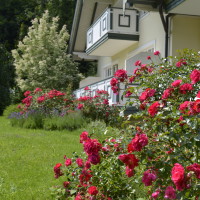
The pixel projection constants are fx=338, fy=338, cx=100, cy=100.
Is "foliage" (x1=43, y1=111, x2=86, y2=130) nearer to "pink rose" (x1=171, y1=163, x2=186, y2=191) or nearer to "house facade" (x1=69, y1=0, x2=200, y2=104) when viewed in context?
"house facade" (x1=69, y1=0, x2=200, y2=104)

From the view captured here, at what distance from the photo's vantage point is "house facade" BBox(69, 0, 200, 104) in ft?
35.4

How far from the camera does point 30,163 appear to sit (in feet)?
19.0

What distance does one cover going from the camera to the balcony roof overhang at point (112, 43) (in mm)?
14316

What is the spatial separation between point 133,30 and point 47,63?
8096 millimetres

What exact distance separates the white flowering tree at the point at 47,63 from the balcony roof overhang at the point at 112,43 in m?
3.10

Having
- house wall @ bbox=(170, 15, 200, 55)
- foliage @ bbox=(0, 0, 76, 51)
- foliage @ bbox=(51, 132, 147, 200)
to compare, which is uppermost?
foliage @ bbox=(0, 0, 76, 51)

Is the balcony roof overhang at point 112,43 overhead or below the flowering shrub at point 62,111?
overhead

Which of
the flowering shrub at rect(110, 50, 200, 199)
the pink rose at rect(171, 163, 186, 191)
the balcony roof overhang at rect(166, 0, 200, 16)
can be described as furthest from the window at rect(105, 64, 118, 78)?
the pink rose at rect(171, 163, 186, 191)

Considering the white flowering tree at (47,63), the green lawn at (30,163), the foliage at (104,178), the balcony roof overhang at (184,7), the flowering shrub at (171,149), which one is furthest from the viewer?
the white flowering tree at (47,63)

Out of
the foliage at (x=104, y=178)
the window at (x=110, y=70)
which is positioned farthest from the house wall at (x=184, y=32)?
the foliage at (x=104, y=178)

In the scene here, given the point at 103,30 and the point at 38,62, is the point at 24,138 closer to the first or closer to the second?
the point at 103,30

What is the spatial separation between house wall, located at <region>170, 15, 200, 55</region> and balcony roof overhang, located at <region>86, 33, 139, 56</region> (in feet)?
9.53

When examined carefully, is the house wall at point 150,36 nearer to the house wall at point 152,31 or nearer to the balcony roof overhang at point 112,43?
the house wall at point 152,31

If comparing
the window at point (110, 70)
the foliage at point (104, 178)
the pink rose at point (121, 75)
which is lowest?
the foliage at point (104, 178)
